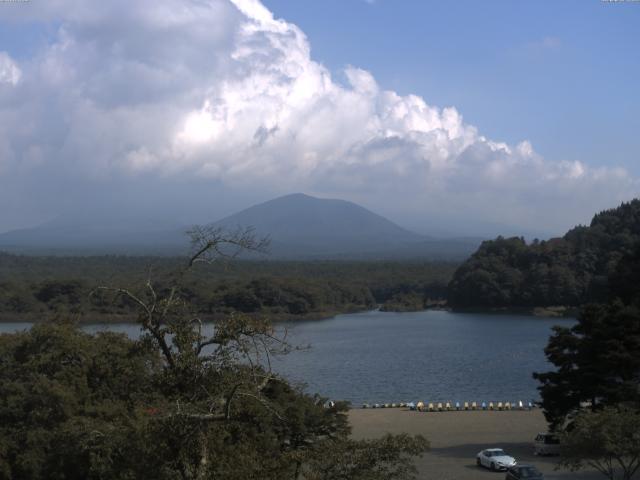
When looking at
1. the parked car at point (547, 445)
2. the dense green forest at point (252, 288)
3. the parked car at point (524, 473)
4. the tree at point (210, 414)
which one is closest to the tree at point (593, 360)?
the parked car at point (547, 445)

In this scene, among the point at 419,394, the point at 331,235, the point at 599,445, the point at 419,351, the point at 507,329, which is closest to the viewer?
the point at 599,445

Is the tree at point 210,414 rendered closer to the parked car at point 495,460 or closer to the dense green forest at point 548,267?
the parked car at point 495,460

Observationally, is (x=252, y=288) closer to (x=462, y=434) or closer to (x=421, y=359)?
(x=421, y=359)

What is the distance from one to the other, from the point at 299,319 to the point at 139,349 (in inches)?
1612

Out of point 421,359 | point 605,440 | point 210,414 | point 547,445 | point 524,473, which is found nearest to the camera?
point 210,414

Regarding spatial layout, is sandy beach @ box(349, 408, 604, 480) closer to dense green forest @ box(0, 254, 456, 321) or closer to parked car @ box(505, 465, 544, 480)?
parked car @ box(505, 465, 544, 480)

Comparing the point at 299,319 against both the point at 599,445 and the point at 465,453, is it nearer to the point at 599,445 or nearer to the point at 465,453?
the point at 465,453

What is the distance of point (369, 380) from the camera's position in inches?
949

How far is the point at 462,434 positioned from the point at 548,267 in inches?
1418

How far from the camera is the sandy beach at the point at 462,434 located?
458 inches

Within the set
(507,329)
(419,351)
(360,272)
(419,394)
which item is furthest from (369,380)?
(360,272)

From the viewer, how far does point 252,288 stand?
45.1 metres

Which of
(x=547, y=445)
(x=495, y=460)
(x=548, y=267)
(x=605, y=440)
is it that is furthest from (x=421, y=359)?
(x=548, y=267)

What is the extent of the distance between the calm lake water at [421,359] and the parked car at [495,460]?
3.47 metres
